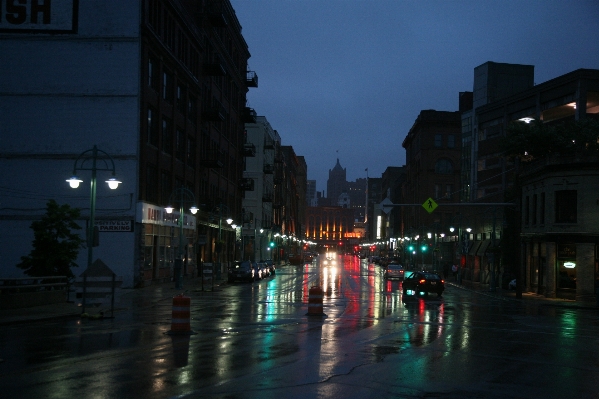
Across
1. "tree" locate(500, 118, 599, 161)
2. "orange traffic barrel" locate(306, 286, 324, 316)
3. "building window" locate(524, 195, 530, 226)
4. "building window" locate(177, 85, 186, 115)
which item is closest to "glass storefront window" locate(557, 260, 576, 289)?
"building window" locate(524, 195, 530, 226)

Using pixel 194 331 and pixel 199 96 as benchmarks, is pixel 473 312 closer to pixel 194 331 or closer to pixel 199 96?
pixel 194 331

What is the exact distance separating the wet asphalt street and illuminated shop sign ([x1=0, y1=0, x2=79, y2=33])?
5736mm

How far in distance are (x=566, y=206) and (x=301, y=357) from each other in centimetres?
3256

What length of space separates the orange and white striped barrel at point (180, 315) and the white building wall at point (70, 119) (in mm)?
23576

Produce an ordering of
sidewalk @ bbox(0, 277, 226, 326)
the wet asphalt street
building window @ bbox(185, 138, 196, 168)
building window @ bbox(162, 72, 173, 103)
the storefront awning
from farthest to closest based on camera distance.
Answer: the storefront awning, building window @ bbox(185, 138, 196, 168), building window @ bbox(162, 72, 173, 103), sidewalk @ bbox(0, 277, 226, 326), the wet asphalt street

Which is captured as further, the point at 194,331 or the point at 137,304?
the point at 137,304

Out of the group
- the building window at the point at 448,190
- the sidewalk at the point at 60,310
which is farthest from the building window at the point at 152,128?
the building window at the point at 448,190

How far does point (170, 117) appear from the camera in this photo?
4959cm

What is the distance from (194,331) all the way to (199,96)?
4070 cm

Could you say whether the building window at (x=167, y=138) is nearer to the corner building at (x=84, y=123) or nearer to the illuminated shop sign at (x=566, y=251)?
the corner building at (x=84, y=123)

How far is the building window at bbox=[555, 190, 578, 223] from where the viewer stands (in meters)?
42.5

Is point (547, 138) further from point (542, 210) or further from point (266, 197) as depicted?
point (266, 197)

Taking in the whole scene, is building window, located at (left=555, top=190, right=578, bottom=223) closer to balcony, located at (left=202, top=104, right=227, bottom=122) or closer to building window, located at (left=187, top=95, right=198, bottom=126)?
building window, located at (left=187, top=95, right=198, bottom=126)

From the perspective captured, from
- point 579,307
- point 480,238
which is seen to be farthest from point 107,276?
point 480,238
